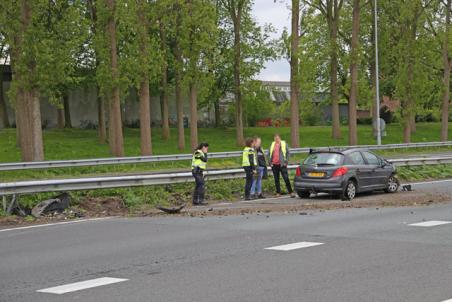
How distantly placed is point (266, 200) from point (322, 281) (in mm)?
10888

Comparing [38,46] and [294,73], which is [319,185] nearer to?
[38,46]

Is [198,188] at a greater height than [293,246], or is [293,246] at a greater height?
[198,188]

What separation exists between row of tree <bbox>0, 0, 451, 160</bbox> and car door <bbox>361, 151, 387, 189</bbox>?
1529cm

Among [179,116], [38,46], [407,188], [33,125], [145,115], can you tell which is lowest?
[407,188]

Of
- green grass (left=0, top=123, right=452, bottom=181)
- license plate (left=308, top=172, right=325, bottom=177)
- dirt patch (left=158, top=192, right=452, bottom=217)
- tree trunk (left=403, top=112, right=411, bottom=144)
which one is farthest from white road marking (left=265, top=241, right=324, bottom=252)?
tree trunk (left=403, top=112, right=411, bottom=144)

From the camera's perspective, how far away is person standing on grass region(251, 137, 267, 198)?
19.5 metres

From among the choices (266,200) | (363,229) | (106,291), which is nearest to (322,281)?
(106,291)

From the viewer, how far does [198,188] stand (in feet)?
59.0

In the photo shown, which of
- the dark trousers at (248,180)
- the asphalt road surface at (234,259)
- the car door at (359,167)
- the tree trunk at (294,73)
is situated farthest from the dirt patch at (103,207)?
the tree trunk at (294,73)

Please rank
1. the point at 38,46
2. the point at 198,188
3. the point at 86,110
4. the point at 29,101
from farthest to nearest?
the point at 86,110, the point at 29,101, the point at 38,46, the point at 198,188

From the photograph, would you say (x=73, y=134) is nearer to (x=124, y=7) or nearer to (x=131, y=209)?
(x=124, y=7)

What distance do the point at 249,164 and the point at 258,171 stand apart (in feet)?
1.11

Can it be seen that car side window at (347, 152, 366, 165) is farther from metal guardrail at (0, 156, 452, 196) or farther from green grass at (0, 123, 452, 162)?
green grass at (0, 123, 452, 162)

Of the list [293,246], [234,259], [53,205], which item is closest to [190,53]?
[53,205]
